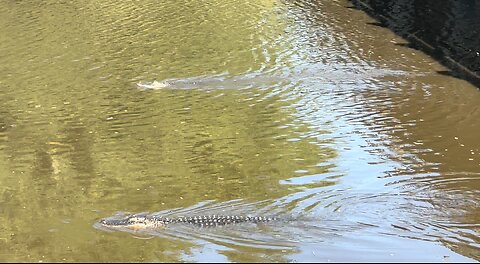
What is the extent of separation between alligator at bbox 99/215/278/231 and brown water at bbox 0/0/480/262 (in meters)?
0.22

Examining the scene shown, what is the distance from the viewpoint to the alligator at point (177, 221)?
33.6 feet

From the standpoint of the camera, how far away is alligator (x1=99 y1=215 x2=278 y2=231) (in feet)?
33.6

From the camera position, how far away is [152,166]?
13.4m

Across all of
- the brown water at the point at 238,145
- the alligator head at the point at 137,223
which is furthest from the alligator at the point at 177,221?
the brown water at the point at 238,145

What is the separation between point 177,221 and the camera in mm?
10453

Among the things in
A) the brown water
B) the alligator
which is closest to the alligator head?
the alligator

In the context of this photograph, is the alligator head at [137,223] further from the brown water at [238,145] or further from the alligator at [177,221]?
the brown water at [238,145]

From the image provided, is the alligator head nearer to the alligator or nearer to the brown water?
the alligator

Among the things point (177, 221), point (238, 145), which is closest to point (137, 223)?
point (177, 221)

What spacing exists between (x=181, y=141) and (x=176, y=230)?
469 centimetres

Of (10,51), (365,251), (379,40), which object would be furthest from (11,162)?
(379,40)

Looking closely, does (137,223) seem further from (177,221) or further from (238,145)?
(238,145)

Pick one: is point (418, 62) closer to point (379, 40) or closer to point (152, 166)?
point (379, 40)

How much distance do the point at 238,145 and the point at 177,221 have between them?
13.9ft
